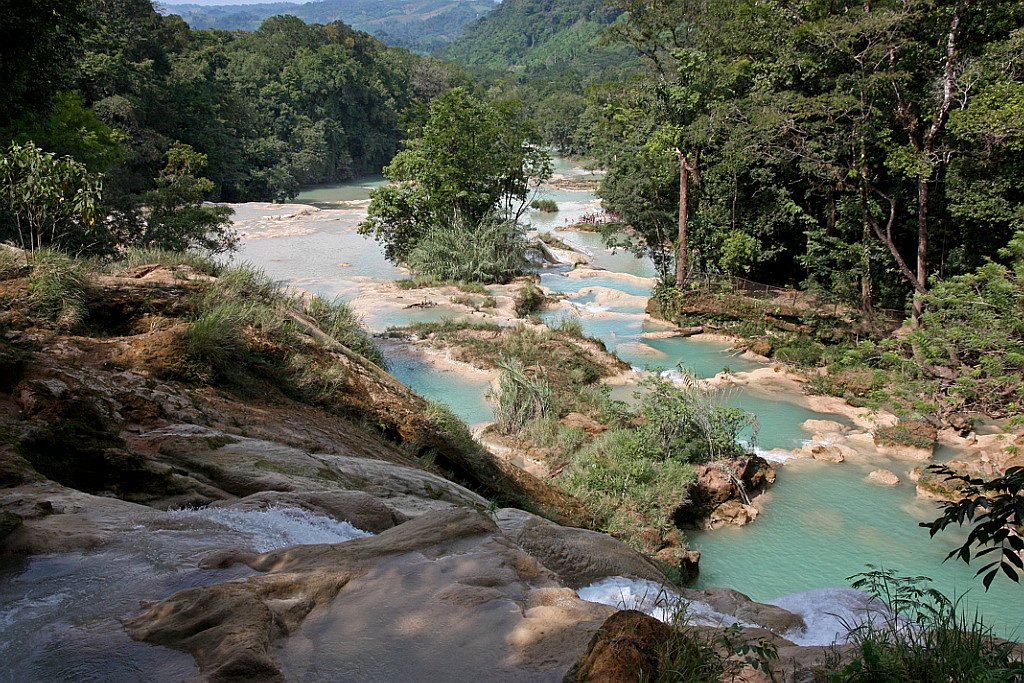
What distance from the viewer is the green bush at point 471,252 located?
2422 cm

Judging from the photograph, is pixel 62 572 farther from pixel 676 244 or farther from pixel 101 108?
pixel 101 108

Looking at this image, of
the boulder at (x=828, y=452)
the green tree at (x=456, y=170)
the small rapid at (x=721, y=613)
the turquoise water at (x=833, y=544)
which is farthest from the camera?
the green tree at (x=456, y=170)

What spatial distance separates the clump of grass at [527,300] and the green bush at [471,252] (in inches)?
97.4

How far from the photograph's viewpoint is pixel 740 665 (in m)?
2.69

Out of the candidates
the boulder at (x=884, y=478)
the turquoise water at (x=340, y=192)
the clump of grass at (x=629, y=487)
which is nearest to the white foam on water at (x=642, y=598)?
the clump of grass at (x=629, y=487)

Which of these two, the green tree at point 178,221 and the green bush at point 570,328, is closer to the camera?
the green tree at point 178,221

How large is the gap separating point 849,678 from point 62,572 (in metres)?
3.15

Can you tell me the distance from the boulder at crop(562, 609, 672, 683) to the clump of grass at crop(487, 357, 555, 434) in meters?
9.06

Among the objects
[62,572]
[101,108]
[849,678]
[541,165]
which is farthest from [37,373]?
[101,108]

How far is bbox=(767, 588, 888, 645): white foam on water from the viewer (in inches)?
178

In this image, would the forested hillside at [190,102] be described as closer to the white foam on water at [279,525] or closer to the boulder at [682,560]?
the white foam on water at [279,525]

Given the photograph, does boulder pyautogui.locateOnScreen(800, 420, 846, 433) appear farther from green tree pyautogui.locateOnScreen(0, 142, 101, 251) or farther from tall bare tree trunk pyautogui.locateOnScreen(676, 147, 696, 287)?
green tree pyautogui.locateOnScreen(0, 142, 101, 251)

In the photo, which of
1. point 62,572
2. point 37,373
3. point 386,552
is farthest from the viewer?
point 37,373

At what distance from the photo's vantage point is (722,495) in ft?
33.0
